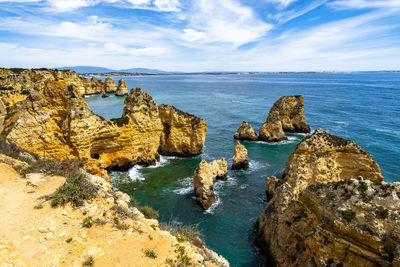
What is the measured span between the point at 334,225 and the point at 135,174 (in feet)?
80.4

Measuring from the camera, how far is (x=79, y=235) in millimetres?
8742

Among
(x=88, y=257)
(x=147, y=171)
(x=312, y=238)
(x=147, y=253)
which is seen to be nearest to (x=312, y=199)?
(x=312, y=238)

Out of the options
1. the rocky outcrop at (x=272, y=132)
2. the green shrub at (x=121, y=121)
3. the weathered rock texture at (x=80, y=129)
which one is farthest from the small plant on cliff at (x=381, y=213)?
the rocky outcrop at (x=272, y=132)

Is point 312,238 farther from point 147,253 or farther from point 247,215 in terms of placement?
point 247,215

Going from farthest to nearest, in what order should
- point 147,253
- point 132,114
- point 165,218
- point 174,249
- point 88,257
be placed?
point 132,114 < point 165,218 < point 174,249 < point 147,253 < point 88,257

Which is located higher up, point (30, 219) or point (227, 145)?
point (30, 219)

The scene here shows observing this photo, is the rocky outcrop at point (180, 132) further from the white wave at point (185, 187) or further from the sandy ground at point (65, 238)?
the sandy ground at point (65, 238)

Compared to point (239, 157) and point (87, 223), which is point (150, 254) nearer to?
point (87, 223)

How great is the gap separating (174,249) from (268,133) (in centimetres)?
3860

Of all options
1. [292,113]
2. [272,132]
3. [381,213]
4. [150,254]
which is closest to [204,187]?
[150,254]

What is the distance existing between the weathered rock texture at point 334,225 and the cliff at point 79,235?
5350 millimetres

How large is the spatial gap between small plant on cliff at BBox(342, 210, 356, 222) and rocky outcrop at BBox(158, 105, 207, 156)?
25.9 metres

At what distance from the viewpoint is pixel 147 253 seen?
8617 millimetres

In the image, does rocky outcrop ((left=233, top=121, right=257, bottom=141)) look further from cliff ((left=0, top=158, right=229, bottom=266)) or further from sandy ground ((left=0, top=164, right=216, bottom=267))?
sandy ground ((left=0, top=164, right=216, bottom=267))
